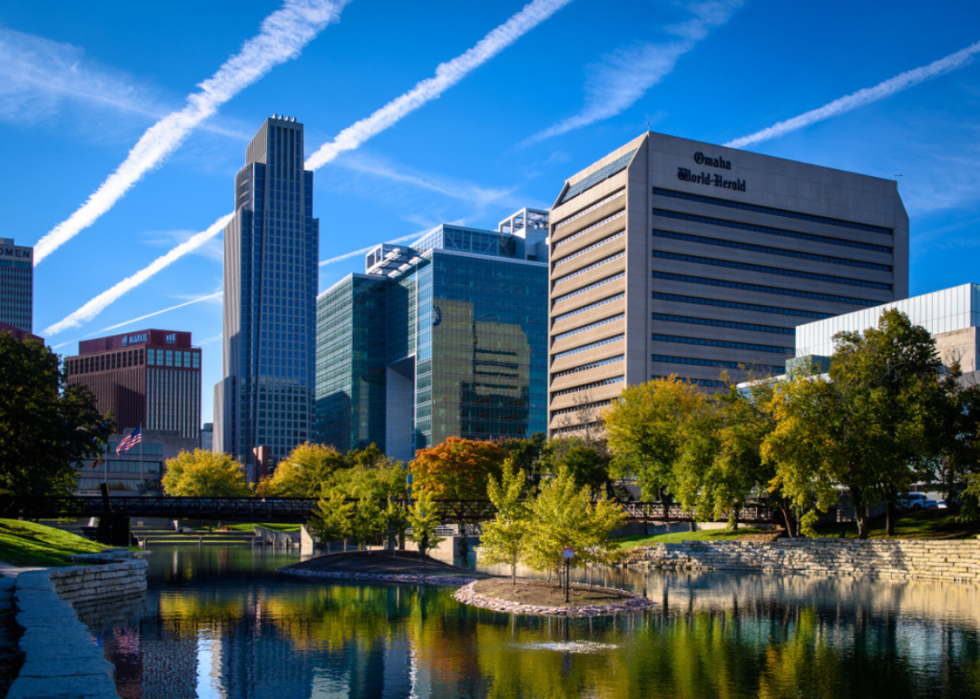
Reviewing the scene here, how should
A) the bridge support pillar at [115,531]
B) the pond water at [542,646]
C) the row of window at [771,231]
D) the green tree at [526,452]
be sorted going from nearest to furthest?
the pond water at [542,646] → the bridge support pillar at [115,531] → the green tree at [526,452] → the row of window at [771,231]

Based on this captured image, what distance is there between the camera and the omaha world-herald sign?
14888 cm

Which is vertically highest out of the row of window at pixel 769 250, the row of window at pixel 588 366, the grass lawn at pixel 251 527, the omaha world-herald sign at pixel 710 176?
the omaha world-herald sign at pixel 710 176

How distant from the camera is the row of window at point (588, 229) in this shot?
487ft

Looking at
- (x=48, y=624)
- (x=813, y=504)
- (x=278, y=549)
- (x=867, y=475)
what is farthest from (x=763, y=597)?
(x=278, y=549)

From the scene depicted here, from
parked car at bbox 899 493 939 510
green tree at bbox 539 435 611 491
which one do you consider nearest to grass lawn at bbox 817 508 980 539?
parked car at bbox 899 493 939 510

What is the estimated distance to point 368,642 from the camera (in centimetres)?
3350

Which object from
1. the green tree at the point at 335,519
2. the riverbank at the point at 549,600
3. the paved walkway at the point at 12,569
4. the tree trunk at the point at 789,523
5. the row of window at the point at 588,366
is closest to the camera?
the paved walkway at the point at 12,569

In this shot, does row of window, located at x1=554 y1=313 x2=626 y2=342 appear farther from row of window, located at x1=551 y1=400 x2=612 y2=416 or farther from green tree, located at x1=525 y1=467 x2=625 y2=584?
green tree, located at x1=525 y1=467 x2=625 y2=584

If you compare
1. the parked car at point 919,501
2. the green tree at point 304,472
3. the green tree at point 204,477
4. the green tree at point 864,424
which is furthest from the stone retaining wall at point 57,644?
the green tree at point 204,477

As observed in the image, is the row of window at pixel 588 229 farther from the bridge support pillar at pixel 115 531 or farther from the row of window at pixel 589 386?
the bridge support pillar at pixel 115 531

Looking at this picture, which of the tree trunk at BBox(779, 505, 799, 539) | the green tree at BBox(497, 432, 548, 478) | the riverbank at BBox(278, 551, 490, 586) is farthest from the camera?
Answer: the green tree at BBox(497, 432, 548, 478)

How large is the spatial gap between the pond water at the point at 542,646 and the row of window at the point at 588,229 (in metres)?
103

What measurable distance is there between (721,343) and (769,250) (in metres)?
19.9

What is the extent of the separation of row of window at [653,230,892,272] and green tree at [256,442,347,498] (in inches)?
2640
